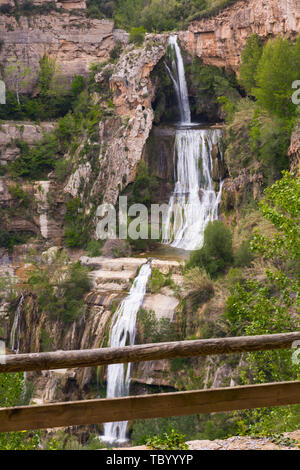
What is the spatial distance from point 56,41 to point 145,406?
33.1 metres

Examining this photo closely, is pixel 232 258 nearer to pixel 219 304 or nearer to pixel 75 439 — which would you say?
pixel 219 304

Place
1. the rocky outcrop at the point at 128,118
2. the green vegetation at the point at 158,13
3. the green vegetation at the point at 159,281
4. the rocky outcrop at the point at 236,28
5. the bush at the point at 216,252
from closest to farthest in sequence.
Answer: the bush at the point at 216,252 < the green vegetation at the point at 159,281 < the rocky outcrop at the point at 236,28 < the rocky outcrop at the point at 128,118 < the green vegetation at the point at 158,13

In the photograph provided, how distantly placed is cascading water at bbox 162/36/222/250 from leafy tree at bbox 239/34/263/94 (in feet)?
10.3

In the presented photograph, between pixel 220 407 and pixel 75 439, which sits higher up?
pixel 220 407

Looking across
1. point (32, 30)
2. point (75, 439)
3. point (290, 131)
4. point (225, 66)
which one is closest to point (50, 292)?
point (75, 439)

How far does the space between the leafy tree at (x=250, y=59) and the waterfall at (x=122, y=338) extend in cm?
1194

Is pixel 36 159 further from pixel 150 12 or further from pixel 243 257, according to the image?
pixel 243 257

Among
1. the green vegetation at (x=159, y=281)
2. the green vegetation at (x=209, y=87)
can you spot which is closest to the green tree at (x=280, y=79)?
the green vegetation at (x=209, y=87)

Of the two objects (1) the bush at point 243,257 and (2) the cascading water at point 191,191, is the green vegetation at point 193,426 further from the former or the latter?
(2) the cascading water at point 191,191

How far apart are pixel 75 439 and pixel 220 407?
11984 mm

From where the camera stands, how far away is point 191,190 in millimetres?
24484

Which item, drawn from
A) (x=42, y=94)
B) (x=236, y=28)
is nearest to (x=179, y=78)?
(x=236, y=28)

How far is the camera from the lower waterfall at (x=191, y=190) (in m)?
23.1

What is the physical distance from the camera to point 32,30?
32281 mm
